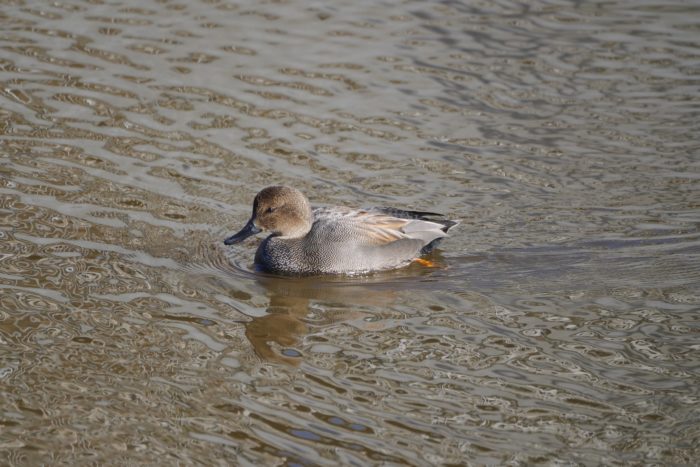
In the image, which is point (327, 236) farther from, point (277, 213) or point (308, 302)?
point (308, 302)

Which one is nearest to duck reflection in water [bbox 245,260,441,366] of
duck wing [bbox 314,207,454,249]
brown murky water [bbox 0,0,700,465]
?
brown murky water [bbox 0,0,700,465]

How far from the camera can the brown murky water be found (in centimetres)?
622

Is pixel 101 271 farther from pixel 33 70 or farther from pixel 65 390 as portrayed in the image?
pixel 33 70

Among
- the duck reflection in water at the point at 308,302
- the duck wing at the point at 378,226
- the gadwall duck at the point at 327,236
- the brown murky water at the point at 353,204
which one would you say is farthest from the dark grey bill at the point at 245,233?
the duck wing at the point at 378,226

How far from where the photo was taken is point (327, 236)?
8.84m

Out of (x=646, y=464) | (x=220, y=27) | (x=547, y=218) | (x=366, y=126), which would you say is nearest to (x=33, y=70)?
(x=220, y=27)

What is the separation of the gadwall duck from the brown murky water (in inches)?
6.6

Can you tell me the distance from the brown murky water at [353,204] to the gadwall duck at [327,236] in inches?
6.6

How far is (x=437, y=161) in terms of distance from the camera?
34.4 feet

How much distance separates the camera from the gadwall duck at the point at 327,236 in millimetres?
8781

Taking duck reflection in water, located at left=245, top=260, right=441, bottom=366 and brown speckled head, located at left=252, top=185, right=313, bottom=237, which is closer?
duck reflection in water, located at left=245, top=260, right=441, bottom=366

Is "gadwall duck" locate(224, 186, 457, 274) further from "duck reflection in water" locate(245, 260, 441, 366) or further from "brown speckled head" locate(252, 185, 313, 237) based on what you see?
"duck reflection in water" locate(245, 260, 441, 366)

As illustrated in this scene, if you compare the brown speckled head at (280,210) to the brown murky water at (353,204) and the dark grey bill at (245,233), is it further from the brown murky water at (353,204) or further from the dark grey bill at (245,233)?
the brown murky water at (353,204)

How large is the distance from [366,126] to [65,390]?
5.46m
